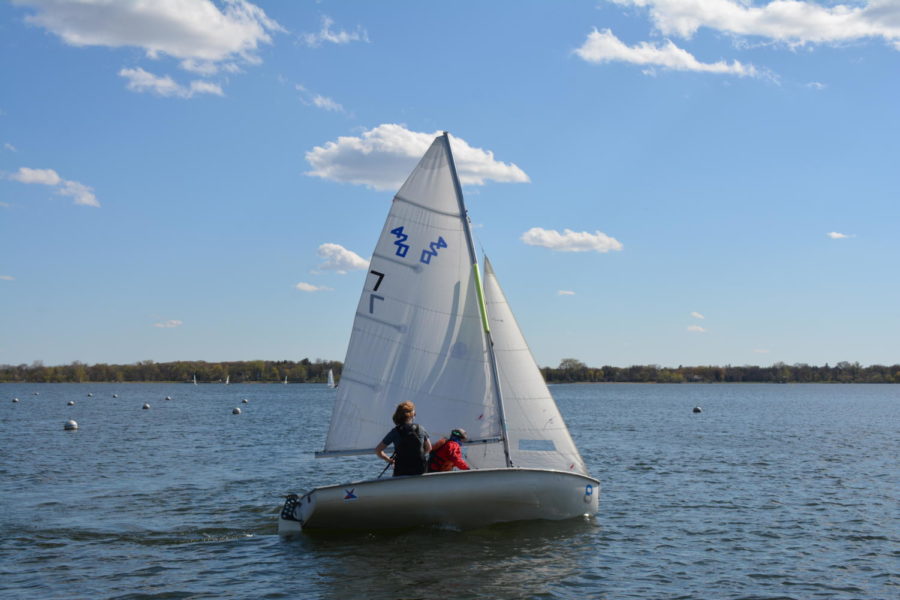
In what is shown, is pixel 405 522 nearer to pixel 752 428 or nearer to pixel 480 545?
pixel 480 545

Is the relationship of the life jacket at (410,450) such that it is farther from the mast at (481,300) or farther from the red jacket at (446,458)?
the mast at (481,300)

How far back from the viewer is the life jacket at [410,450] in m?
16.9

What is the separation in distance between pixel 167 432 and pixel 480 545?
134 feet

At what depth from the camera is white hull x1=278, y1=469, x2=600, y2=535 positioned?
17.0 m

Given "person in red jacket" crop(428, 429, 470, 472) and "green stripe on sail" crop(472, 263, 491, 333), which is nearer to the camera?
"person in red jacket" crop(428, 429, 470, 472)

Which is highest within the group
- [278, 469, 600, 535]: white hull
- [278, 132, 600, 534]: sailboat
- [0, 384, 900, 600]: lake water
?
[278, 132, 600, 534]: sailboat

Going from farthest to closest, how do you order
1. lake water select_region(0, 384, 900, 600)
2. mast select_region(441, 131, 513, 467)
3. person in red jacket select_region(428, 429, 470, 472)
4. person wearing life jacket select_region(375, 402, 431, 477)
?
mast select_region(441, 131, 513, 467), person in red jacket select_region(428, 429, 470, 472), person wearing life jacket select_region(375, 402, 431, 477), lake water select_region(0, 384, 900, 600)

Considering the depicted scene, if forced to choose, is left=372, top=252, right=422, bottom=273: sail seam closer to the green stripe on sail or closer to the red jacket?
the green stripe on sail

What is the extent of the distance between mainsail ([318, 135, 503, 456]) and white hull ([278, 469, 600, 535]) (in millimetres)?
1533

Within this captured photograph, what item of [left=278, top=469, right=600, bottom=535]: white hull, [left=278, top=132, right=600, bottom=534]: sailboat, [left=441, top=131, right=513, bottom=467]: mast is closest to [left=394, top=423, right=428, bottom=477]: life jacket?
[left=278, top=469, right=600, bottom=535]: white hull

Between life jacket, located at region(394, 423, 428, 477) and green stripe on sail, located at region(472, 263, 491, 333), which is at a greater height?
green stripe on sail, located at region(472, 263, 491, 333)

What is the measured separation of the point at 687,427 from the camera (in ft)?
200

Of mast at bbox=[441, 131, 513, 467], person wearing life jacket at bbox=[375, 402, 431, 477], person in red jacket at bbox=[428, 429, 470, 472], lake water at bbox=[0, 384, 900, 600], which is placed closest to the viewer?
lake water at bbox=[0, 384, 900, 600]

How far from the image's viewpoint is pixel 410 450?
1695 cm
